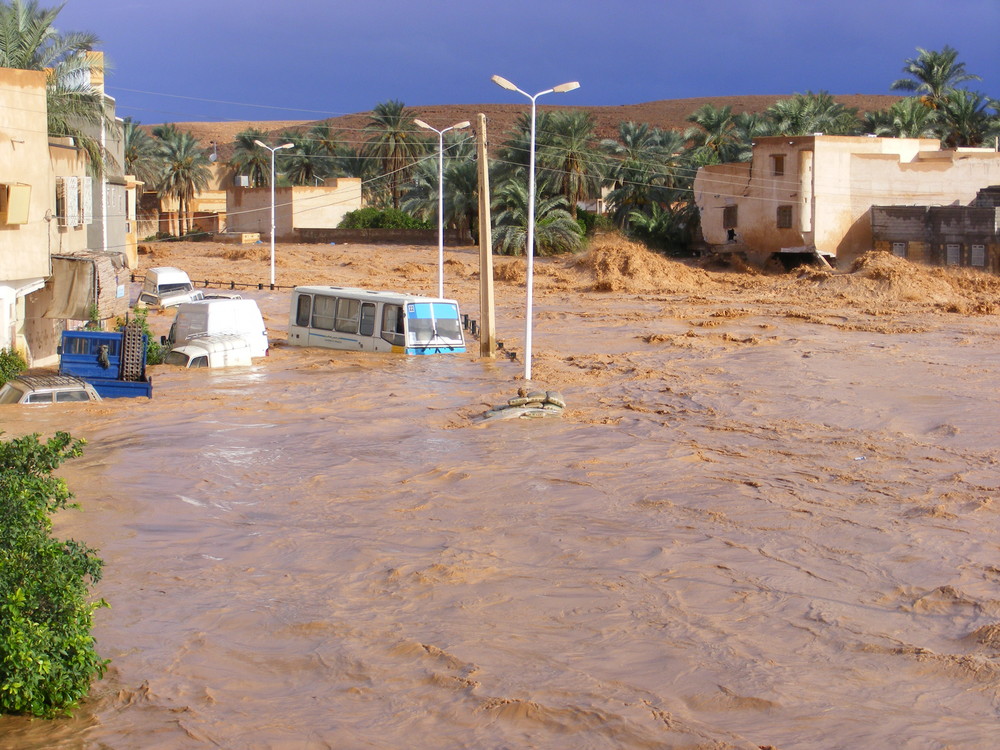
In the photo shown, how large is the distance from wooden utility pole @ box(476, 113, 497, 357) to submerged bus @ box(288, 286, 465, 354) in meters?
1.04

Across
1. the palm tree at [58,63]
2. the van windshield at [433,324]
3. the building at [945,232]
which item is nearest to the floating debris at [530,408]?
the van windshield at [433,324]

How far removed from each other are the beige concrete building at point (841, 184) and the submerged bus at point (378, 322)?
26.5 metres

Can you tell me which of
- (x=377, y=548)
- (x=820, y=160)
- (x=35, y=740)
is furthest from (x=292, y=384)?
(x=820, y=160)

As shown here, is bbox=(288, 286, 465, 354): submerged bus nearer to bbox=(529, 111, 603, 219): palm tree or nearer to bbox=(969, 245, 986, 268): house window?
bbox=(969, 245, 986, 268): house window

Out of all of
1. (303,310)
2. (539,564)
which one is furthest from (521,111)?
(539,564)

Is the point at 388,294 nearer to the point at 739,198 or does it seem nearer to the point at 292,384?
the point at 292,384

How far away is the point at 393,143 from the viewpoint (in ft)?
233

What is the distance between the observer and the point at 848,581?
10578 millimetres

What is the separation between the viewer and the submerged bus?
25938 mm

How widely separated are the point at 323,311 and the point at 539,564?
1739 cm

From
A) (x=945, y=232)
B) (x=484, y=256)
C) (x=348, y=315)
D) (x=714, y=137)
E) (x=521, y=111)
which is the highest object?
(x=521, y=111)

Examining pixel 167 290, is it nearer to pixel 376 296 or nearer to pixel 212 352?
pixel 212 352

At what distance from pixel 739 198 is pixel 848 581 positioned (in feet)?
140

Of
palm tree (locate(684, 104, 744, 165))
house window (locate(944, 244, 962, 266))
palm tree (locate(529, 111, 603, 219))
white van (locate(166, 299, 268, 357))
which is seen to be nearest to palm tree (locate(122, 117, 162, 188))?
palm tree (locate(529, 111, 603, 219))
